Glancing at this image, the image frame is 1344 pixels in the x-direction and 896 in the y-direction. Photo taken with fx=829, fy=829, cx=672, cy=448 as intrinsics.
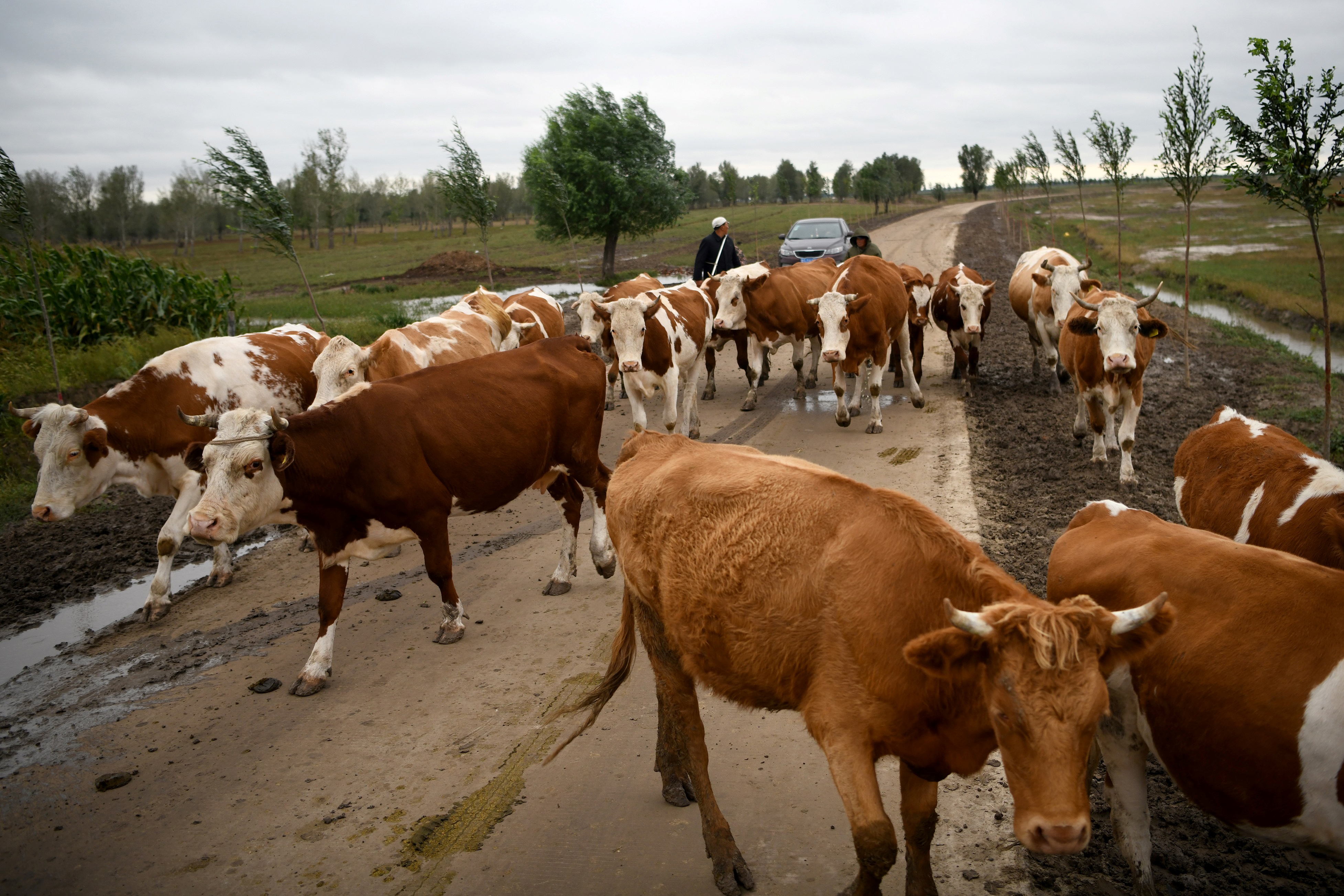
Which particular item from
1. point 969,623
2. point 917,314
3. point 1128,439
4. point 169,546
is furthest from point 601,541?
point 917,314

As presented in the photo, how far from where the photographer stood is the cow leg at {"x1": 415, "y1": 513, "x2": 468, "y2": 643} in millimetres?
6207

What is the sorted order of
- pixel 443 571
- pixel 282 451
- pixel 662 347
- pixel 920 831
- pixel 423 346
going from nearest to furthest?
1. pixel 920 831
2. pixel 282 451
3. pixel 443 571
4. pixel 423 346
5. pixel 662 347

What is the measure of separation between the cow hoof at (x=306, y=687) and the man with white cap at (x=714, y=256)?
12.3m

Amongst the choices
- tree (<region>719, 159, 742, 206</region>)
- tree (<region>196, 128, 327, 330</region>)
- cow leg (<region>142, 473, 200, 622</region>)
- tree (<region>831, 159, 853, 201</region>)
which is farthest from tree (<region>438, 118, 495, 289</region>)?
tree (<region>831, 159, 853, 201</region>)

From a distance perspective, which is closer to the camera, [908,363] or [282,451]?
[282,451]

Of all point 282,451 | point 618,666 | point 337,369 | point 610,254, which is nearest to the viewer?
point 618,666

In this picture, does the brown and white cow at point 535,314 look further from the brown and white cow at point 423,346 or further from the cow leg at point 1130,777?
the cow leg at point 1130,777

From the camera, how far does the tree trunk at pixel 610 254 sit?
103 feet

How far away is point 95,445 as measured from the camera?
290 inches

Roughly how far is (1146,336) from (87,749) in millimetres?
9941

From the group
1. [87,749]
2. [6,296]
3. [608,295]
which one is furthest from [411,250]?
[87,749]

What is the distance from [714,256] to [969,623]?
49.3 ft

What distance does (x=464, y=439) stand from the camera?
6406mm

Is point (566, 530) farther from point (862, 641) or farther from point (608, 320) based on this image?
point (608, 320)
